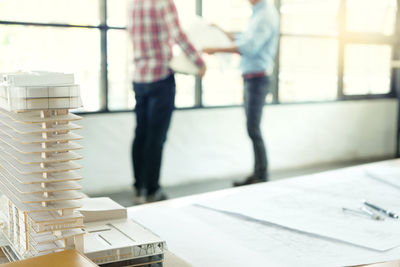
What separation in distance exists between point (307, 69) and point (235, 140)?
0.98m

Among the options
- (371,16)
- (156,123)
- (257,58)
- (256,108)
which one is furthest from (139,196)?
A: (371,16)

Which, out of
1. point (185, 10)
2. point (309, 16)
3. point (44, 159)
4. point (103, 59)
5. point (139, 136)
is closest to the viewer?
point (44, 159)

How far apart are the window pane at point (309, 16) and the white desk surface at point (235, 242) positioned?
3.40 metres

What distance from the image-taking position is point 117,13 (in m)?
3.46

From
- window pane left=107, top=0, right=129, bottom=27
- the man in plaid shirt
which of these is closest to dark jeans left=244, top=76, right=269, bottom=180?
the man in plaid shirt

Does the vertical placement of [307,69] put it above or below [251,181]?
above

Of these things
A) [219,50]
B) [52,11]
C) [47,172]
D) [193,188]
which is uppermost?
[52,11]

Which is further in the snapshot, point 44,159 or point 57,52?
point 57,52

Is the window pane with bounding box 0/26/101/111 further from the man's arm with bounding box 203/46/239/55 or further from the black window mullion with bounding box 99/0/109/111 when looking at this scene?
the man's arm with bounding box 203/46/239/55

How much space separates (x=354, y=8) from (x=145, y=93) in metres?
2.44

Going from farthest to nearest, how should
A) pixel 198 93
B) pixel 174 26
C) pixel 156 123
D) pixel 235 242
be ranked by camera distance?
pixel 198 93
pixel 156 123
pixel 174 26
pixel 235 242

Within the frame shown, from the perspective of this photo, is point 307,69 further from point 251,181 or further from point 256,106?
point 251,181

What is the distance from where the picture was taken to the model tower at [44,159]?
58cm

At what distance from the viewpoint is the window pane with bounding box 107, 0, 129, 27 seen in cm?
343
